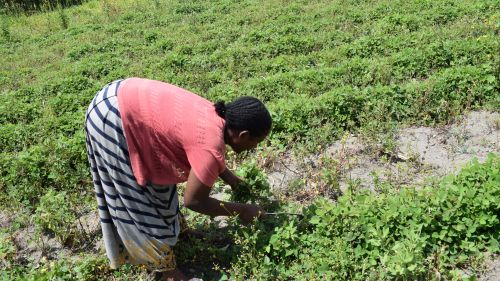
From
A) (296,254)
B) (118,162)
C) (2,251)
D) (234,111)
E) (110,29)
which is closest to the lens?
(234,111)

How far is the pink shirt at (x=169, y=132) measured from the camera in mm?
2680

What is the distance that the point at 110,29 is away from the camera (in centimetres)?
1259

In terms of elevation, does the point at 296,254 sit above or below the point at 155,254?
→ below

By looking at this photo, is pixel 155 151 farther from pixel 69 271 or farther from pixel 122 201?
pixel 69 271

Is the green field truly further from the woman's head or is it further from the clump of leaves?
the woman's head

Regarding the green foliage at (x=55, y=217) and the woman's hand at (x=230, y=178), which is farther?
the green foliage at (x=55, y=217)

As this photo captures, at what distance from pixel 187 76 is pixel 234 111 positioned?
5.10 m

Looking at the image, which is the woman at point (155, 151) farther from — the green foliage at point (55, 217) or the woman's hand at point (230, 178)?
the green foliage at point (55, 217)

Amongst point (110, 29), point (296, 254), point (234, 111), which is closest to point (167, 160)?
point (234, 111)

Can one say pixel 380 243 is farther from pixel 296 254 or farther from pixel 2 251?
pixel 2 251

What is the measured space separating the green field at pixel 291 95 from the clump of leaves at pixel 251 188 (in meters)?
0.04

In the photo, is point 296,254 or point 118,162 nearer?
point 118,162

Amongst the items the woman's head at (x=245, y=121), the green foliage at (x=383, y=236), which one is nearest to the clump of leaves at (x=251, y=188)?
the green foliage at (x=383, y=236)

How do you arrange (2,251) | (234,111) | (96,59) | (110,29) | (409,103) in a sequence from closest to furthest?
(234,111)
(2,251)
(409,103)
(96,59)
(110,29)
